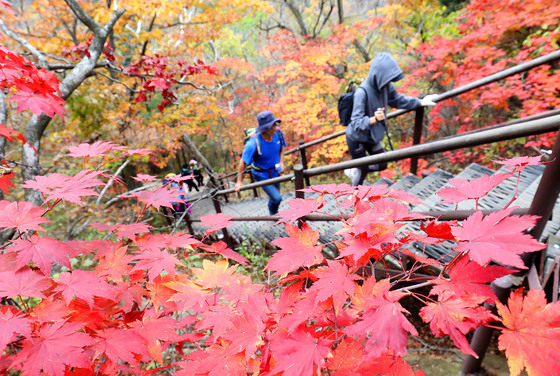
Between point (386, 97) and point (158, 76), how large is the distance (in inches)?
145

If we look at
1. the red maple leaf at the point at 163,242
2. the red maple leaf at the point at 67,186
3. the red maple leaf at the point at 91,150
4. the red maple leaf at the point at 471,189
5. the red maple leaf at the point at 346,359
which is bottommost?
the red maple leaf at the point at 346,359

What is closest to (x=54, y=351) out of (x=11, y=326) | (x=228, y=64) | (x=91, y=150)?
(x=11, y=326)

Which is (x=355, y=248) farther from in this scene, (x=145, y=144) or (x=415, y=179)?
(x=145, y=144)

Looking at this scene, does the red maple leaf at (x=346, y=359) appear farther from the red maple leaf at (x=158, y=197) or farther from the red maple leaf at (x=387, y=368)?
the red maple leaf at (x=158, y=197)

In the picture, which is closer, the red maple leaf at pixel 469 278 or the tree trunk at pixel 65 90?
the red maple leaf at pixel 469 278

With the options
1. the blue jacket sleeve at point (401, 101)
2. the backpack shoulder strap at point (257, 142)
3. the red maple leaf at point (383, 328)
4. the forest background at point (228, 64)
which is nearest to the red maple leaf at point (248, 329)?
the red maple leaf at point (383, 328)

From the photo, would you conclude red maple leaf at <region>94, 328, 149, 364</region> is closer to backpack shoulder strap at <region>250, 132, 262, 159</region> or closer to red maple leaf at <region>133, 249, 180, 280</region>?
red maple leaf at <region>133, 249, 180, 280</region>

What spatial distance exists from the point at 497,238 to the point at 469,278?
151 mm

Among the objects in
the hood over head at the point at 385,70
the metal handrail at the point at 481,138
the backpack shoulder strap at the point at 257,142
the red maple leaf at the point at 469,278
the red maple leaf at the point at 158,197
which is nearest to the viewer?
the red maple leaf at the point at 469,278

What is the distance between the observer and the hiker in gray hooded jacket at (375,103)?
3129 mm

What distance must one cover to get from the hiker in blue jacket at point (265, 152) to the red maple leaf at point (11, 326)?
2.73 meters

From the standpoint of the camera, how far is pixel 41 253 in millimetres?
1046

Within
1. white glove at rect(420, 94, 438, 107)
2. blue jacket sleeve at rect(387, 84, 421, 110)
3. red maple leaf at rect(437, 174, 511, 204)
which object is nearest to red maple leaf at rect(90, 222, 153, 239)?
red maple leaf at rect(437, 174, 511, 204)

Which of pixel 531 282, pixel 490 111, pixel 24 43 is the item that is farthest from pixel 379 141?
pixel 490 111
